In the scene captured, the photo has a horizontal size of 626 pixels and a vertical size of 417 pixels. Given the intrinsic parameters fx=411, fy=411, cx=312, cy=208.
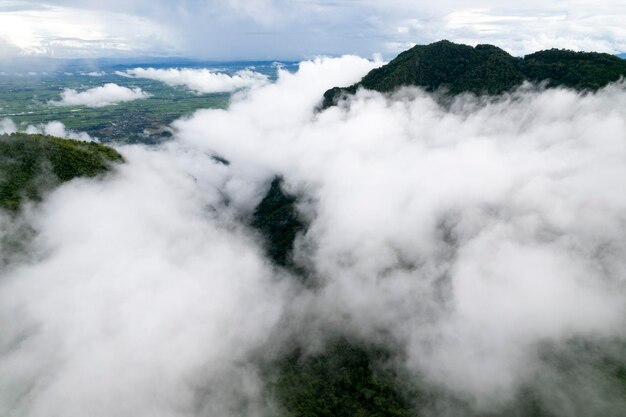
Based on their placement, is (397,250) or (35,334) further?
(397,250)

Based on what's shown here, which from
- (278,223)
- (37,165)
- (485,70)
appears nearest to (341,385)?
(278,223)

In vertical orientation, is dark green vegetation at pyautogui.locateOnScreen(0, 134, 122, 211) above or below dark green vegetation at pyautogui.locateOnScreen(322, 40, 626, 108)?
below

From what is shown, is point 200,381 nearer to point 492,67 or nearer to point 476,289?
point 476,289

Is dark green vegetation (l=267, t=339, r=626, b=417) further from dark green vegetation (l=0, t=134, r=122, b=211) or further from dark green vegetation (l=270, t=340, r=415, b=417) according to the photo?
dark green vegetation (l=0, t=134, r=122, b=211)

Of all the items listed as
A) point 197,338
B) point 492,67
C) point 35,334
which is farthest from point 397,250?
point 35,334

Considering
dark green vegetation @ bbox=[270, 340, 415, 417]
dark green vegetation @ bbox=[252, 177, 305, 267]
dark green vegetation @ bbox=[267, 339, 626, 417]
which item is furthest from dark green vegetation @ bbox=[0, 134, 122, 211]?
dark green vegetation @ bbox=[252, 177, 305, 267]
